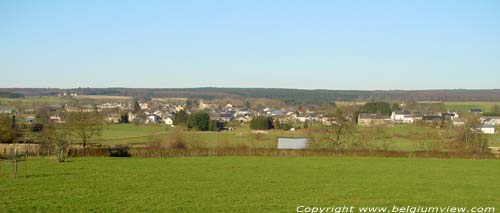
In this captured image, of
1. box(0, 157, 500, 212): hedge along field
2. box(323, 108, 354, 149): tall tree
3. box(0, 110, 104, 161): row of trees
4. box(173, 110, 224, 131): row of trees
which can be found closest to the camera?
box(0, 157, 500, 212): hedge along field

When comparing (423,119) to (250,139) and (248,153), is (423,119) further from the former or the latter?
(248,153)

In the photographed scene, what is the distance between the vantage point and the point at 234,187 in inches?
1040

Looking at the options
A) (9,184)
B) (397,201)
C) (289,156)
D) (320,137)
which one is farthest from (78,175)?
(320,137)

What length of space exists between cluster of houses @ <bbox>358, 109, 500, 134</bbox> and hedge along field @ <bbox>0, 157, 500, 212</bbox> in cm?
3391

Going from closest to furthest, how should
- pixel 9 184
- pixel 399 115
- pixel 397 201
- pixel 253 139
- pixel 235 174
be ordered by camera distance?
pixel 397 201
pixel 9 184
pixel 235 174
pixel 253 139
pixel 399 115

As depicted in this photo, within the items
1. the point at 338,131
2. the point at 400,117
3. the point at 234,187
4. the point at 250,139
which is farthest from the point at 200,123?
the point at 234,187

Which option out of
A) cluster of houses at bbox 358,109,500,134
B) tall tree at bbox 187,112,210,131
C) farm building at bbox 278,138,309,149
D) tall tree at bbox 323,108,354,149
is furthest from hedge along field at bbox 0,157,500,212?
tall tree at bbox 187,112,210,131

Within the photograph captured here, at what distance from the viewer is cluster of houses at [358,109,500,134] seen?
7788 cm

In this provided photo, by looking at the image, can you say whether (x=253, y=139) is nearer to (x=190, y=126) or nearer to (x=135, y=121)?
(x=190, y=126)

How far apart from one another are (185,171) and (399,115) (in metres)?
87.5

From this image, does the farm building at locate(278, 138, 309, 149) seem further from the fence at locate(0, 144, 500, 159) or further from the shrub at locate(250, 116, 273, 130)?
the shrub at locate(250, 116, 273, 130)

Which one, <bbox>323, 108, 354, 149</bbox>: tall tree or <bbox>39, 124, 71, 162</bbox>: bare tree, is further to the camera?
<bbox>323, 108, 354, 149</bbox>: tall tree

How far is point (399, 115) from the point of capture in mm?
116000

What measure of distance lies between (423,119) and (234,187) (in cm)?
6639
